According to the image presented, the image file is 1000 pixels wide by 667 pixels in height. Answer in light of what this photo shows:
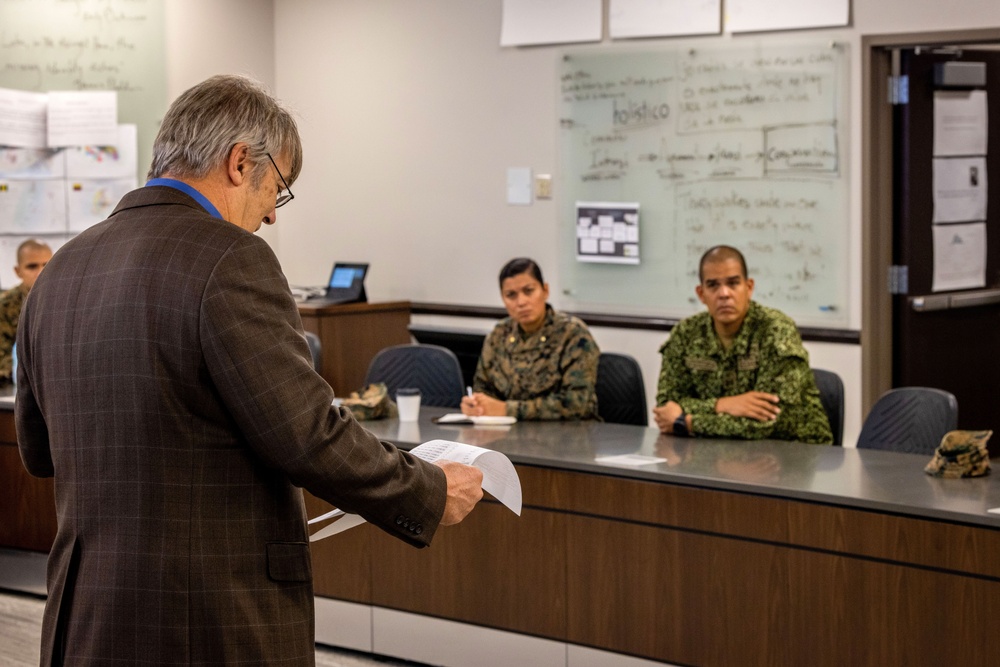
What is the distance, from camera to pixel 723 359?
4234 mm

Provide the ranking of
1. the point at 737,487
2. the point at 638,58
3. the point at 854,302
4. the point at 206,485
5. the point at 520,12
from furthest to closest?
1. the point at 520,12
2. the point at 638,58
3. the point at 854,302
4. the point at 737,487
5. the point at 206,485

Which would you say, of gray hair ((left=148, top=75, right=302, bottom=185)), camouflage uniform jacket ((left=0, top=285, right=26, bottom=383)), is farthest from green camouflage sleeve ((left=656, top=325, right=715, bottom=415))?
camouflage uniform jacket ((left=0, top=285, right=26, bottom=383))

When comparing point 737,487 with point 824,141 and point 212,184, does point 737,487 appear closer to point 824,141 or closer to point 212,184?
point 212,184

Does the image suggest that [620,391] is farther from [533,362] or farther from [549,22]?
[549,22]

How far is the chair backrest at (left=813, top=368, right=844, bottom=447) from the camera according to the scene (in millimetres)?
4293

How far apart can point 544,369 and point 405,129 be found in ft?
10.5

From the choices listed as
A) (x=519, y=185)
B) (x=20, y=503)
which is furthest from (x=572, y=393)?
(x=519, y=185)

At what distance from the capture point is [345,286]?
7.10 meters

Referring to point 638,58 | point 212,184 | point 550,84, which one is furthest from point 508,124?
point 212,184

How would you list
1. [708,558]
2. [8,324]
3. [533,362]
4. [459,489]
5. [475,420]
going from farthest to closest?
[8,324], [533,362], [475,420], [708,558], [459,489]

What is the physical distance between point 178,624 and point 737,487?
1960 mm

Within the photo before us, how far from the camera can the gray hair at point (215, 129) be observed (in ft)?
5.85

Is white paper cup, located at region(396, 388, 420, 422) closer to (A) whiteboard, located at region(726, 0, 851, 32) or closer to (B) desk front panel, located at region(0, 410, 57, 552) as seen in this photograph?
(B) desk front panel, located at region(0, 410, 57, 552)

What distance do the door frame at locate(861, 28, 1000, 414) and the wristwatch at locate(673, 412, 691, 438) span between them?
2030mm
